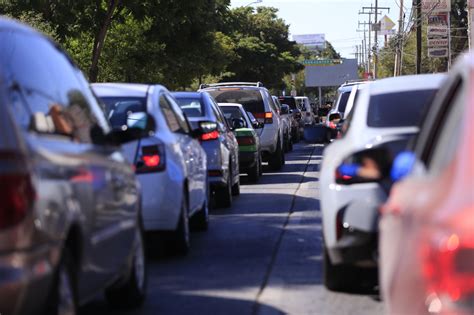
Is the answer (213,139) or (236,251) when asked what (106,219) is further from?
(213,139)

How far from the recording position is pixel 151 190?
10.2 meters

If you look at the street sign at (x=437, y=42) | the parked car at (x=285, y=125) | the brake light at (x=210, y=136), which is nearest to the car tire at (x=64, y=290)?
the brake light at (x=210, y=136)

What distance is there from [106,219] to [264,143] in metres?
18.8

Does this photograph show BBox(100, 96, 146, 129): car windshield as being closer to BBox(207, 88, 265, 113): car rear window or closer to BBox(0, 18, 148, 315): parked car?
BBox(0, 18, 148, 315): parked car

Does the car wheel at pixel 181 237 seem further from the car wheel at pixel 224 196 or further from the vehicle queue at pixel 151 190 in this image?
the car wheel at pixel 224 196

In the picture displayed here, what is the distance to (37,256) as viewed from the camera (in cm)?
484

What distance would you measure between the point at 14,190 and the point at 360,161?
3323 millimetres

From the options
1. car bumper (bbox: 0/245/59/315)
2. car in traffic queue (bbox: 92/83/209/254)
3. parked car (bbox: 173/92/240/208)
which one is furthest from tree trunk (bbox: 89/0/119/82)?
car bumper (bbox: 0/245/59/315)

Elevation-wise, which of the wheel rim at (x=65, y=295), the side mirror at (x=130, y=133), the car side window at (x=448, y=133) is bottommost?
the wheel rim at (x=65, y=295)

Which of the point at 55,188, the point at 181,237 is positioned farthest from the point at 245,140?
the point at 55,188

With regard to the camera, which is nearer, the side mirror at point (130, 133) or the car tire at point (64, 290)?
the car tire at point (64, 290)

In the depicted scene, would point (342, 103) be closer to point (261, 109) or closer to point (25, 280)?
point (261, 109)

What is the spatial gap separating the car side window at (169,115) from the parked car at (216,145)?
3.03m

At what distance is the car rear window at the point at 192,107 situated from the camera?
16.8 metres
